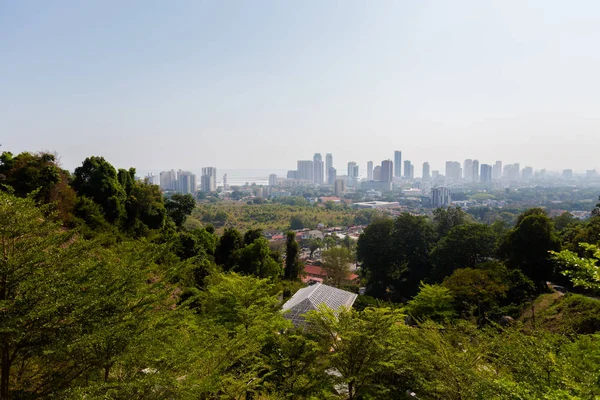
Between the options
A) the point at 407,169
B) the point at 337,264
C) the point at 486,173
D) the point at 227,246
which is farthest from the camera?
the point at 407,169

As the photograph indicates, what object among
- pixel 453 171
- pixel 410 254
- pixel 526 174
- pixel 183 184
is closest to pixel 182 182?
pixel 183 184

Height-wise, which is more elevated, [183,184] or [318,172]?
[318,172]

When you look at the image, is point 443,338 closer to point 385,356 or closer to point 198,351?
point 385,356

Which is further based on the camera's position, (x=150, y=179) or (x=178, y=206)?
(x=150, y=179)

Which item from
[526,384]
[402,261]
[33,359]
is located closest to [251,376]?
[33,359]

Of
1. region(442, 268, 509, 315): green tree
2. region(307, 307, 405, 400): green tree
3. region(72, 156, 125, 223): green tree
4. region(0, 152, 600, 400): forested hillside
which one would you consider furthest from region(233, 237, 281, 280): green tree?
region(307, 307, 405, 400): green tree

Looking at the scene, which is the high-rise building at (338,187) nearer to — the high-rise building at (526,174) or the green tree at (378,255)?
the green tree at (378,255)

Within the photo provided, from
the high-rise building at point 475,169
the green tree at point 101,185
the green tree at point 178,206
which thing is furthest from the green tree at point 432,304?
the high-rise building at point 475,169

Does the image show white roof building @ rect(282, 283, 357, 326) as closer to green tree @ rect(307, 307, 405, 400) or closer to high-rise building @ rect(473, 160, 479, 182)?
green tree @ rect(307, 307, 405, 400)

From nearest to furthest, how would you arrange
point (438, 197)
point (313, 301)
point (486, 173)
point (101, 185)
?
1. point (313, 301)
2. point (101, 185)
3. point (438, 197)
4. point (486, 173)

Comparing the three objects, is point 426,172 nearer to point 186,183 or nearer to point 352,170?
point 352,170
